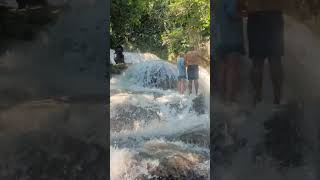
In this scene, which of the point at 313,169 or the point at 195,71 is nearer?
the point at 313,169

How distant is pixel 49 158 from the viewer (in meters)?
3.52

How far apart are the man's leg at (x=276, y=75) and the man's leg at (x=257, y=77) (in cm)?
9

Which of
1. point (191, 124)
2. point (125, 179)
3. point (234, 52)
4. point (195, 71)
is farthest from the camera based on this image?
point (195, 71)

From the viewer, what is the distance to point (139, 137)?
9320 millimetres

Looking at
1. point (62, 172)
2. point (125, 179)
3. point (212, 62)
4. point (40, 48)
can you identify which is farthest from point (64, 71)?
point (125, 179)

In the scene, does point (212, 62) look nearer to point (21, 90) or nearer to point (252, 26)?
point (252, 26)

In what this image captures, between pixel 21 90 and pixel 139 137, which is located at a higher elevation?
pixel 21 90

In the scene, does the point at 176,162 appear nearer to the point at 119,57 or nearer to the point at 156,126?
the point at 156,126

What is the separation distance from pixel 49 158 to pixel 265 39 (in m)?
1.89

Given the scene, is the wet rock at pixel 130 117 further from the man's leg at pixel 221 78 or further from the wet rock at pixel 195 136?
the man's leg at pixel 221 78

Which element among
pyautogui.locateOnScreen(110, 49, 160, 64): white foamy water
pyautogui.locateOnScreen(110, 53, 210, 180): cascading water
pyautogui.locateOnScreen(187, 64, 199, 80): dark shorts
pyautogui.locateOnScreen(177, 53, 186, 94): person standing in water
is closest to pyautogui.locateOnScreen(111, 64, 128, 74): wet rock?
pyautogui.locateOnScreen(110, 53, 210, 180): cascading water

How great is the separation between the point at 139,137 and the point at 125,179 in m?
2.22

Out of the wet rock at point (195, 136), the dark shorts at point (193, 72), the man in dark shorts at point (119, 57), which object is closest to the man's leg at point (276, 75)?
the wet rock at point (195, 136)

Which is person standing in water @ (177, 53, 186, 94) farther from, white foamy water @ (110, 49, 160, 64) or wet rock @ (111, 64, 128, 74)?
white foamy water @ (110, 49, 160, 64)
